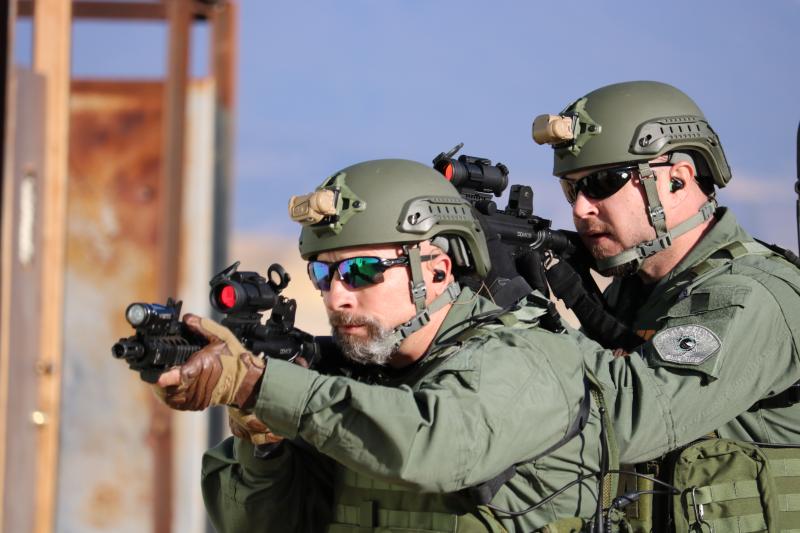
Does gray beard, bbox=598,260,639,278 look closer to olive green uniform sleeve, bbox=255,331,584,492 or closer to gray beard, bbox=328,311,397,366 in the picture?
gray beard, bbox=328,311,397,366

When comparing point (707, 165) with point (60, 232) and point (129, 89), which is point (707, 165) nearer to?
point (60, 232)

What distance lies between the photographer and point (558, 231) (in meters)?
5.00

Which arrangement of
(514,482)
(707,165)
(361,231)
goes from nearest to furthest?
1. (514,482)
2. (361,231)
3. (707,165)

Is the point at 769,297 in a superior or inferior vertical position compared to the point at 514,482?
superior

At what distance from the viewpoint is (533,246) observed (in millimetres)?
4902

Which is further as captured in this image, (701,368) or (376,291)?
(701,368)

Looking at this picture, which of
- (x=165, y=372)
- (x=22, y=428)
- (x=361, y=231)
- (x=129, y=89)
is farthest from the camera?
(x=129, y=89)

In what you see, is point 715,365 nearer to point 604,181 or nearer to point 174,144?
point 604,181

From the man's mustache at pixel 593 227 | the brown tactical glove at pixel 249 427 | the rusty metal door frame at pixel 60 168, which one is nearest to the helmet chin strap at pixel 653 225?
the man's mustache at pixel 593 227

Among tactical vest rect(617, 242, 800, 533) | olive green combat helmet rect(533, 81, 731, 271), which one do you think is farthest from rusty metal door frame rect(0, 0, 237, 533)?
tactical vest rect(617, 242, 800, 533)

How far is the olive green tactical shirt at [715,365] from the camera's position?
3957 millimetres

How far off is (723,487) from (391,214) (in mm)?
1492

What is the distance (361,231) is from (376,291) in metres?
0.19

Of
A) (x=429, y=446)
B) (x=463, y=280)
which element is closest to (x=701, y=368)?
(x=463, y=280)
